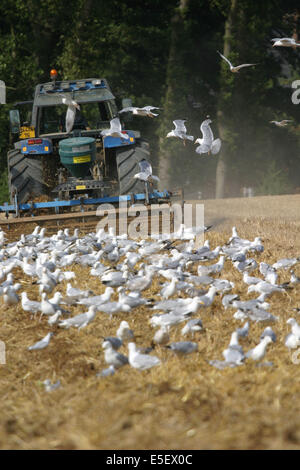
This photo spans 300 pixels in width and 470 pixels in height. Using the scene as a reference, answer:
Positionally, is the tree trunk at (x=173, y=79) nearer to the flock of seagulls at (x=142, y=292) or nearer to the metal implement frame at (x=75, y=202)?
the metal implement frame at (x=75, y=202)

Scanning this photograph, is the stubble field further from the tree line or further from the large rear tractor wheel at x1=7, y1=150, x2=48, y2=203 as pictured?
the tree line

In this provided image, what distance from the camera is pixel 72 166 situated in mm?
11633

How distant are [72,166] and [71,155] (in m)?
0.21

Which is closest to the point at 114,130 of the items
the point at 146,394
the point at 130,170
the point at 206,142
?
the point at 130,170

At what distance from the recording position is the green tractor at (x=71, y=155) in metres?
11.8

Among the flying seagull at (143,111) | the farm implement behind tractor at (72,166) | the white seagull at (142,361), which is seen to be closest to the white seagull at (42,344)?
the white seagull at (142,361)

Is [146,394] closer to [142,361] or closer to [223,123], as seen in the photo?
[142,361]

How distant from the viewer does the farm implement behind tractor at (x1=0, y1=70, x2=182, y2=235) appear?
38.7 feet

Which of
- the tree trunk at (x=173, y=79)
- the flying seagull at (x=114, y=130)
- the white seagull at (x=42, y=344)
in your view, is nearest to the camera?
the white seagull at (x=42, y=344)

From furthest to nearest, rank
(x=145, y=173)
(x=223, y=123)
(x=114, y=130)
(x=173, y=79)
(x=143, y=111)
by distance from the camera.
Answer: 1. (x=223, y=123)
2. (x=173, y=79)
3. (x=114, y=130)
4. (x=143, y=111)
5. (x=145, y=173)

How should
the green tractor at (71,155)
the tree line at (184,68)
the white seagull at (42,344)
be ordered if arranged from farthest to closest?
1. the tree line at (184,68)
2. the green tractor at (71,155)
3. the white seagull at (42,344)

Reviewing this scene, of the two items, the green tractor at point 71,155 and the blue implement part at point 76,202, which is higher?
the green tractor at point 71,155
